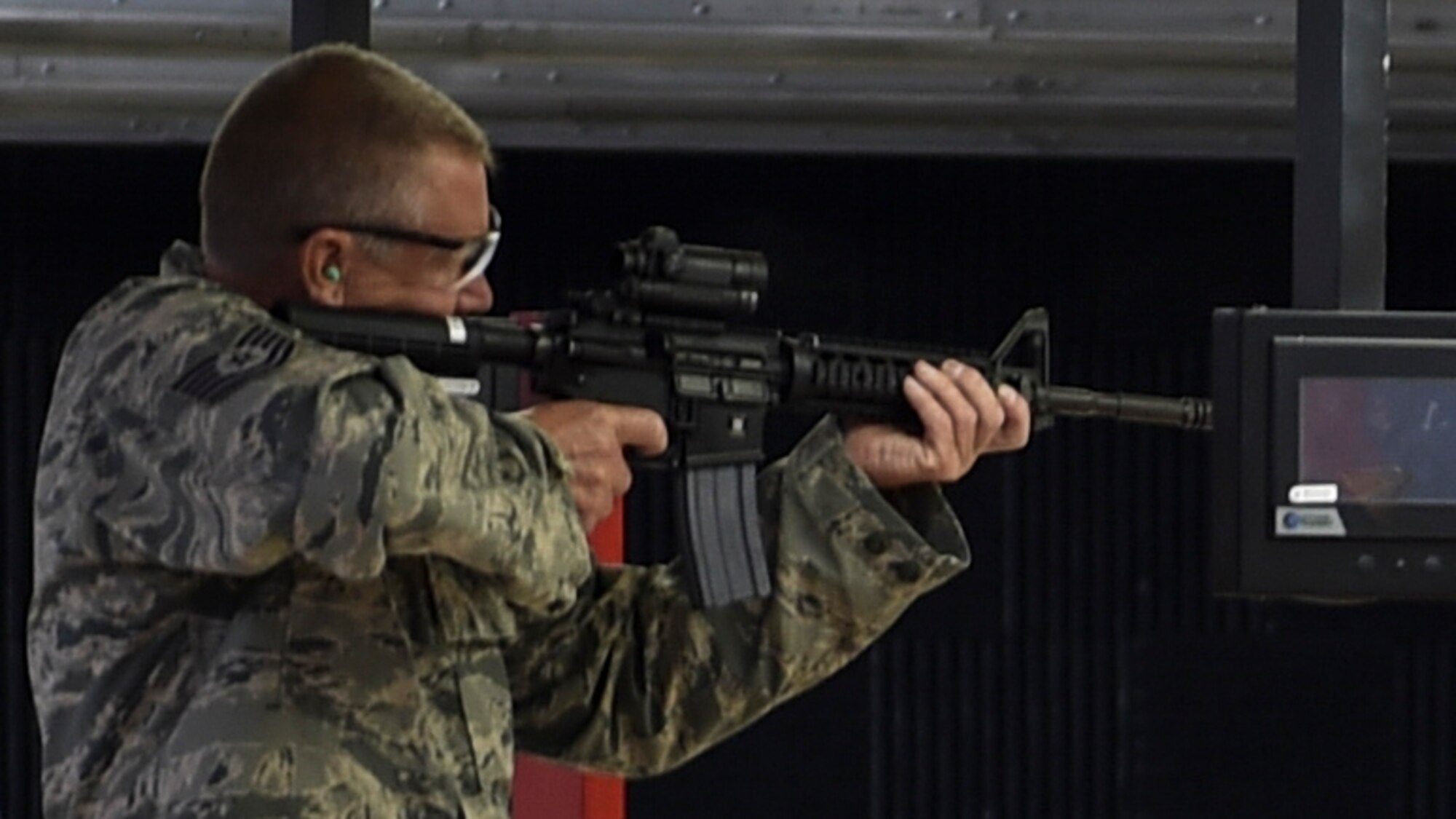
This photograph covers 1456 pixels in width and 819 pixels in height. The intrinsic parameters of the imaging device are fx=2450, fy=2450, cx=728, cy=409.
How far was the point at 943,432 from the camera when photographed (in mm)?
2236

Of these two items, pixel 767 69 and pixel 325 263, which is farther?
pixel 767 69

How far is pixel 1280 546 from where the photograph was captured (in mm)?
2393

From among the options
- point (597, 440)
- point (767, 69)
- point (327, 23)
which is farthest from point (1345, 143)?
point (767, 69)

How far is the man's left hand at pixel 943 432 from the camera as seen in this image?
7.24 feet

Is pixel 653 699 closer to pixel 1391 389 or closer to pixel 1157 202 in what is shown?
pixel 1391 389

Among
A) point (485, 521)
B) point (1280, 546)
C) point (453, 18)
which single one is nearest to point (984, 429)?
point (1280, 546)

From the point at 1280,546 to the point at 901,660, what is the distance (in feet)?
10.5

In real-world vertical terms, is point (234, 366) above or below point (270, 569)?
above

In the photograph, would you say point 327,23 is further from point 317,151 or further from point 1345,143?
point 1345,143

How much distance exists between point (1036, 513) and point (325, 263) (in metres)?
3.94

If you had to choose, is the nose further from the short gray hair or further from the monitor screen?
the monitor screen

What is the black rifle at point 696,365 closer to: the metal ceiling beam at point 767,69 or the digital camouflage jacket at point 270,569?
the digital camouflage jacket at point 270,569

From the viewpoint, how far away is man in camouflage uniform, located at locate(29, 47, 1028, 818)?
1663 millimetres

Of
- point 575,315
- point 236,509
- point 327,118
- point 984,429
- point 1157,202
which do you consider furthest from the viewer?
point 1157,202
